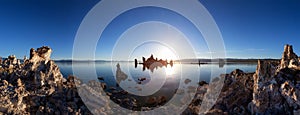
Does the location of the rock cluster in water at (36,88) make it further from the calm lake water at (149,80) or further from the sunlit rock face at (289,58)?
the sunlit rock face at (289,58)

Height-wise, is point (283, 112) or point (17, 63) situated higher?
point (17, 63)

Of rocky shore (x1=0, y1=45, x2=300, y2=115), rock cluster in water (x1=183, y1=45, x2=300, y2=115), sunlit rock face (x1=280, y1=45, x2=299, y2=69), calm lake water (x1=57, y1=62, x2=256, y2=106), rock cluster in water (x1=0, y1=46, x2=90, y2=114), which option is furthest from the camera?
calm lake water (x1=57, y1=62, x2=256, y2=106)

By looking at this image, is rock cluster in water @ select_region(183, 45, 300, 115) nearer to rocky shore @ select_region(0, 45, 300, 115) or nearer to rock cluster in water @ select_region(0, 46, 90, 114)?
rocky shore @ select_region(0, 45, 300, 115)

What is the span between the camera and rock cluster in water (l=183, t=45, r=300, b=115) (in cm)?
1316

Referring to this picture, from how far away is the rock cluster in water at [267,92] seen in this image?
13.2 m

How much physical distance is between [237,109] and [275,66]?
13.2 feet

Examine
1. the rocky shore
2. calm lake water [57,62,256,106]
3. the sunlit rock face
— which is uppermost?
the sunlit rock face

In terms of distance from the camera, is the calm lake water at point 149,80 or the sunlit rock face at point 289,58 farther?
the calm lake water at point 149,80

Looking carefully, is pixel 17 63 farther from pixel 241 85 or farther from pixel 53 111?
pixel 241 85

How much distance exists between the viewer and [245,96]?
52.7ft

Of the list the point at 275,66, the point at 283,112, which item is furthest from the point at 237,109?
the point at 275,66

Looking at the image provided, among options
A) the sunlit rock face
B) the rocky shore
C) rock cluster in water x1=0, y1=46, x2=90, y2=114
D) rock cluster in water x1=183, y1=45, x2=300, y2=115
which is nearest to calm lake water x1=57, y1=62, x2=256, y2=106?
rock cluster in water x1=0, y1=46, x2=90, y2=114

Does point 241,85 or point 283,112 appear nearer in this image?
point 283,112

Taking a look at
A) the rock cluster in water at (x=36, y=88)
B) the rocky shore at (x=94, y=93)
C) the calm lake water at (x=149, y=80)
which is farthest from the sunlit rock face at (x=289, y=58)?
the rock cluster in water at (x=36, y=88)
